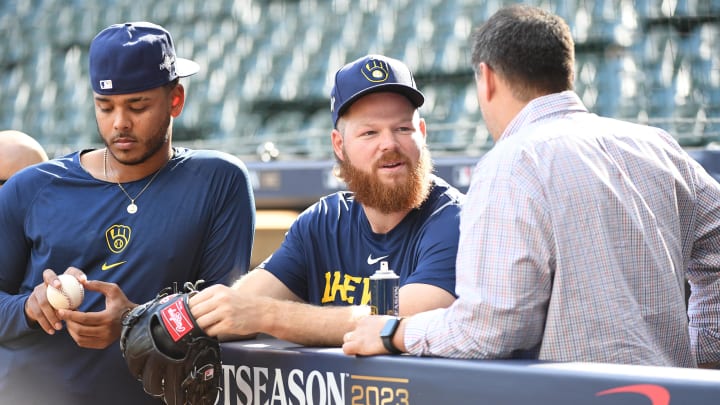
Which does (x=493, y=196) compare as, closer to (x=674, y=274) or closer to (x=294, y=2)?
(x=674, y=274)

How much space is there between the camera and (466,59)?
30.9 ft

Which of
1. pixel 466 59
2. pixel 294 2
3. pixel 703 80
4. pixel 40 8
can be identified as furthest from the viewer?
pixel 40 8

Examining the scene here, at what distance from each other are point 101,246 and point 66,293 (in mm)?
273

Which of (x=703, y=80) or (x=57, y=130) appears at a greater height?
(x=703, y=80)

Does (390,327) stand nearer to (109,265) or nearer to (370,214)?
(370,214)

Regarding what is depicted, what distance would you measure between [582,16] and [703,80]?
1192 millimetres

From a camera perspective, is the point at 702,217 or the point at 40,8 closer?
the point at 702,217

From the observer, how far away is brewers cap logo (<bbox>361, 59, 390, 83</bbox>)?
2822mm

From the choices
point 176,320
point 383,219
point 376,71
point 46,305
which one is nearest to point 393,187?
point 383,219

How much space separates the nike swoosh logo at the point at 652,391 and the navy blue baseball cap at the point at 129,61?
1.65m

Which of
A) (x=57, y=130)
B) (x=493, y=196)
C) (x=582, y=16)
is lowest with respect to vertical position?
(x=57, y=130)

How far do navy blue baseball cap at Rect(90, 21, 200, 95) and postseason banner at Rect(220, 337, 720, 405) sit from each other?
0.81m

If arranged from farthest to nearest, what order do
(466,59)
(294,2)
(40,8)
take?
(40,8) < (294,2) < (466,59)

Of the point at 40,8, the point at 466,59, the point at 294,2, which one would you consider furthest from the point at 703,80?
the point at 40,8
